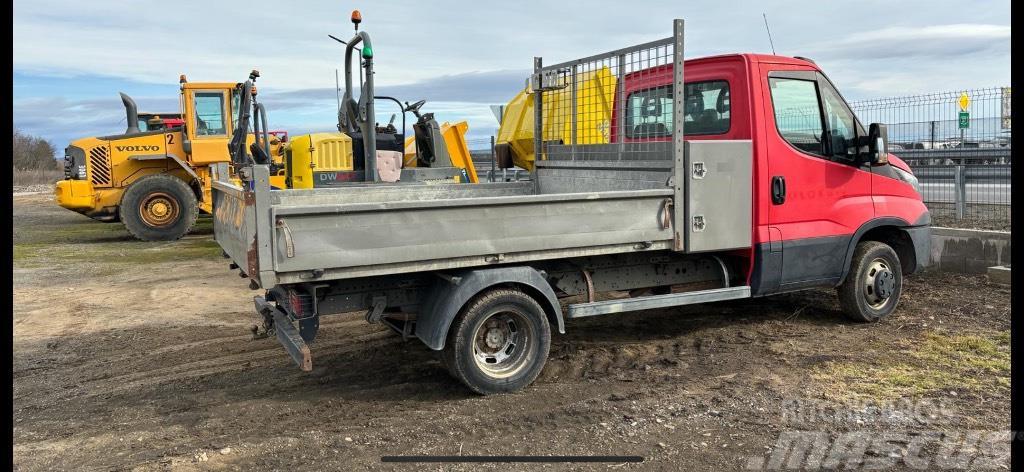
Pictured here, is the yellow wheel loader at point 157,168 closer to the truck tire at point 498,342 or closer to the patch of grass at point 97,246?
the patch of grass at point 97,246

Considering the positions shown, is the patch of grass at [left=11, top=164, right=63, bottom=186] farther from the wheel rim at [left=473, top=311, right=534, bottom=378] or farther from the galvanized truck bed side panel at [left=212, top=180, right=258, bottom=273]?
the wheel rim at [left=473, top=311, right=534, bottom=378]

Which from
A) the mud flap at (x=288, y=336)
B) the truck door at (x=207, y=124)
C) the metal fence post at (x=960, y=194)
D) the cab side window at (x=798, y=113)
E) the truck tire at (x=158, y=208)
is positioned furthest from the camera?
the truck door at (x=207, y=124)

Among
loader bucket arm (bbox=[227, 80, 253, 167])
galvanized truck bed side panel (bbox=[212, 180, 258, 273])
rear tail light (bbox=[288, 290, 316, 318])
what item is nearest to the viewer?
galvanized truck bed side panel (bbox=[212, 180, 258, 273])

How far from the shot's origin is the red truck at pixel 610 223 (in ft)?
15.8

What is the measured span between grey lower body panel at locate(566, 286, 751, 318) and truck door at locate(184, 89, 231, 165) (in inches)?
435

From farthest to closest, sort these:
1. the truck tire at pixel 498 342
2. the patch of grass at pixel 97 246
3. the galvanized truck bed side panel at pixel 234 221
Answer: the patch of grass at pixel 97 246
the truck tire at pixel 498 342
the galvanized truck bed side panel at pixel 234 221

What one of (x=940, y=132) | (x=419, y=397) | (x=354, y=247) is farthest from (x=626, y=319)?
(x=940, y=132)

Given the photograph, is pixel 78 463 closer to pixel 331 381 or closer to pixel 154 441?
pixel 154 441

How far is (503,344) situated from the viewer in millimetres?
5418

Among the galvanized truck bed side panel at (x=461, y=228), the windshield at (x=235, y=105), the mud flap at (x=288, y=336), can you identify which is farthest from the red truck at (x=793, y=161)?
the windshield at (x=235, y=105)

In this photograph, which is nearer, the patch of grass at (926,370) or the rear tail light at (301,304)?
the rear tail light at (301,304)

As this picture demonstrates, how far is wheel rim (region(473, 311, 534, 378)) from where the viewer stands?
209 inches

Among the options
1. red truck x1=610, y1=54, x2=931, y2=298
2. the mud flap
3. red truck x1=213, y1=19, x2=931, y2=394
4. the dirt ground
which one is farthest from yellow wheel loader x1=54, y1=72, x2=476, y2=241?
red truck x1=610, y1=54, x2=931, y2=298

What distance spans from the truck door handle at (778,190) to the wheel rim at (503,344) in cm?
223
